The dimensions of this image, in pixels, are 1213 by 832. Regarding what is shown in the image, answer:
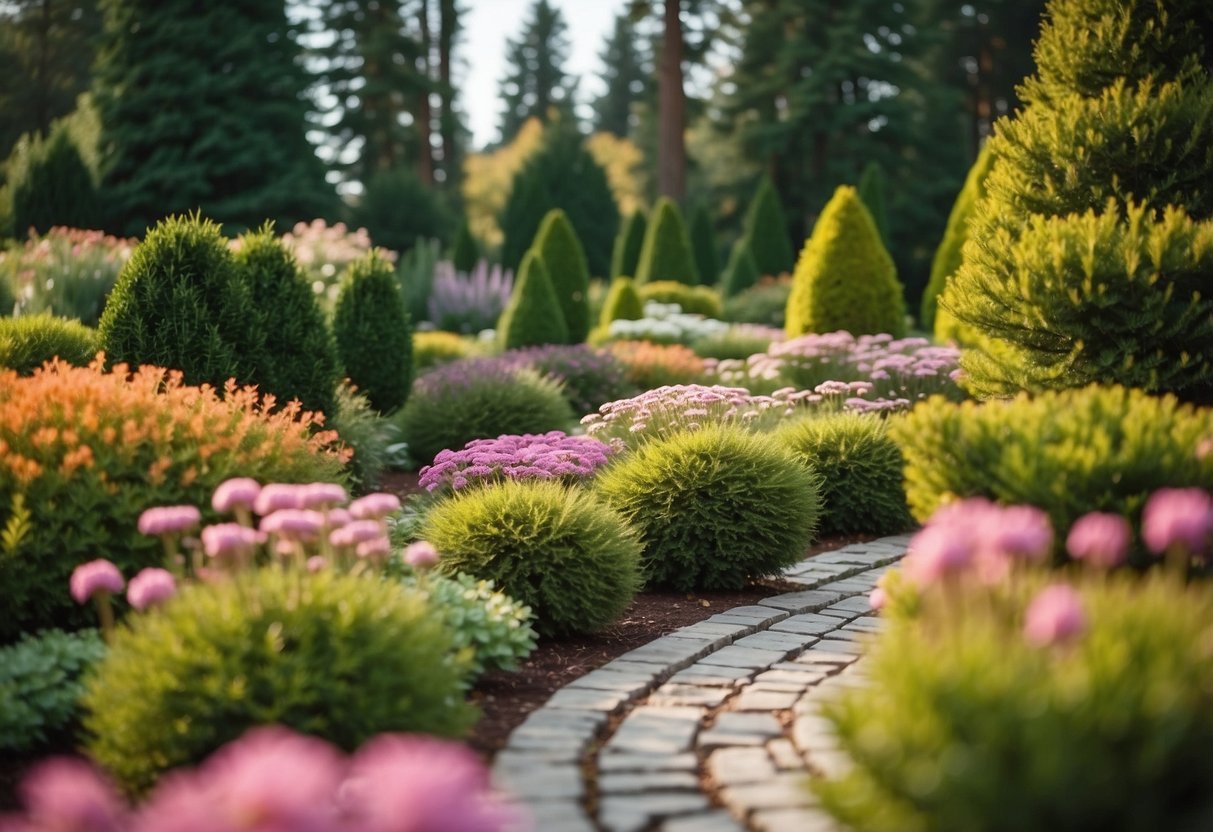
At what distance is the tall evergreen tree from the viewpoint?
2250cm

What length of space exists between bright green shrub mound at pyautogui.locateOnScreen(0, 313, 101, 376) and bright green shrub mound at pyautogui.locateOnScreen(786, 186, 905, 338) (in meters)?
8.00

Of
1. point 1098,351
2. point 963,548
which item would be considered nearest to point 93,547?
point 963,548

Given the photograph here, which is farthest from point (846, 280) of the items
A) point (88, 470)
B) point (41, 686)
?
point (41, 686)

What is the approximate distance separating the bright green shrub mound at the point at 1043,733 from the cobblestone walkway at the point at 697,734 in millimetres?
322

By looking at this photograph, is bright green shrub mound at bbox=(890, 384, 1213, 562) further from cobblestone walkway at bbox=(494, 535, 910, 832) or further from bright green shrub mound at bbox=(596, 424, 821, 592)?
bright green shrub mound at bbox=(596, 424, 821, 592)

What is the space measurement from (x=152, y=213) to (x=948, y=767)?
23279 mm

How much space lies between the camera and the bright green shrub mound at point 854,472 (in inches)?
311

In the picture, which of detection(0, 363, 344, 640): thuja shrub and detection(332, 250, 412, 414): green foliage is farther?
detection(332, 250, 412, 414): green foliage

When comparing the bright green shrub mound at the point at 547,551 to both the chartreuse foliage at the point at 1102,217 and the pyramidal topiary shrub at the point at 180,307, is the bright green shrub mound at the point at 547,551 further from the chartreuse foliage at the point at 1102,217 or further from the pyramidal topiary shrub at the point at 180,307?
the pyramidal topiary shrub at the point at 180,307

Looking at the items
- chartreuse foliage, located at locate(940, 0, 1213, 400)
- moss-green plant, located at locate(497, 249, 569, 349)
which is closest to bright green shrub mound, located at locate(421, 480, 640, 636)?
chartreuse foliage, located at locate(940, 0, 1213, 400)

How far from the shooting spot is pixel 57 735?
4039mm

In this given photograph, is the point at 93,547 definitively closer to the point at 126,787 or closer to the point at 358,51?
the point at 126,787

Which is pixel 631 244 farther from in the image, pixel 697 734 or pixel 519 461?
pixel 697 734

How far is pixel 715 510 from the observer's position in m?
6.21
